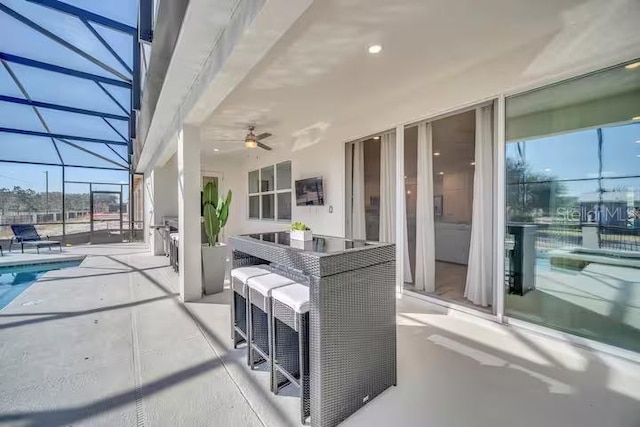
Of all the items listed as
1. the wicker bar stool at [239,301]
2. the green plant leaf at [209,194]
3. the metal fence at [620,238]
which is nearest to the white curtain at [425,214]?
the metal fence at [620,238]

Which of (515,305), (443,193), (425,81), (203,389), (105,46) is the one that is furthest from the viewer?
(105,46)

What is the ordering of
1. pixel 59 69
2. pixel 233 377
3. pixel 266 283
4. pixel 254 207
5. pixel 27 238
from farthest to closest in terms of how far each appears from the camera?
pixel 254 207 → pixel 27 238 → pixel 59 69 → pixel 233 377 → pixel 266 283

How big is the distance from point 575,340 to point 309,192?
14.2ft

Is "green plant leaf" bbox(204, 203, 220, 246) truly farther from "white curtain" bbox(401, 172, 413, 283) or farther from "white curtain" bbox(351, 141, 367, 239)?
"white curtain" bbox(401, 172, 413, 283)

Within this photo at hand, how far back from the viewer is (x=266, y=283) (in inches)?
75.2

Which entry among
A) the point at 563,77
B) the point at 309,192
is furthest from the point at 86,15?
the point at 563,77

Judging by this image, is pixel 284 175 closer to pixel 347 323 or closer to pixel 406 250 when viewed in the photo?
pixel 406 250

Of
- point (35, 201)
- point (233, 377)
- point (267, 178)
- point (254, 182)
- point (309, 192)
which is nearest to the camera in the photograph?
point (233, 377)

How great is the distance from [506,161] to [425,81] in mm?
1300

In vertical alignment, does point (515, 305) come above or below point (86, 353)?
above

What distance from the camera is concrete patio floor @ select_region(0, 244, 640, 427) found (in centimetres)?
167

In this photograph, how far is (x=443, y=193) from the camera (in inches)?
144

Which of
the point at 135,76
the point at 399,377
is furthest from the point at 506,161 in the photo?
the point at 135,76

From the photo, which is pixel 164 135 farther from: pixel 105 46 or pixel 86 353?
pixel 86 353
